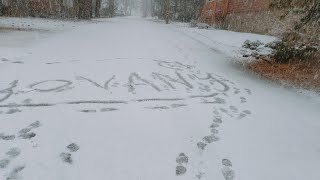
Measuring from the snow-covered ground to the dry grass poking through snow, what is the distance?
0.63 metres

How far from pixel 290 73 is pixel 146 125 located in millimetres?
4424

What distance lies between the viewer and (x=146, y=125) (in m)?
3.30

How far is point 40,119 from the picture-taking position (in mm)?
3203

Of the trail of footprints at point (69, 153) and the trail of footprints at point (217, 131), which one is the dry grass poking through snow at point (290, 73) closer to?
the trail of footprints at point (217, 131)

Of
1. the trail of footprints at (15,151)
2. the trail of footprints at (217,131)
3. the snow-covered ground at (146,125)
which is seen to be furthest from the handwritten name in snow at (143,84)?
the trail of footprints at (15,151)

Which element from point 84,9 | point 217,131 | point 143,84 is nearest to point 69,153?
point 217,131

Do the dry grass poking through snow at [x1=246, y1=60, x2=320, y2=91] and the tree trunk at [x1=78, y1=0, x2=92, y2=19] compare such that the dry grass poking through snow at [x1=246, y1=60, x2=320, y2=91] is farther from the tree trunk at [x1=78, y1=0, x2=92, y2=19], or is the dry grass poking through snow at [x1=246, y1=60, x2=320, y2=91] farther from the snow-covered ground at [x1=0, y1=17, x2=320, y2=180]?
the tree trunk at [x1=78, y1=0, x2=92, y2=19]

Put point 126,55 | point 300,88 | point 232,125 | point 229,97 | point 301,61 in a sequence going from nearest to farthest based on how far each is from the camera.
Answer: point 232,125
point 229,97
point 300,88
point 126,55
point 301,61

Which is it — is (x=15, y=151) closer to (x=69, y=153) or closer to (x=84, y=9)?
(x=69, y=153)

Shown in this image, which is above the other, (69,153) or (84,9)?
(84,9)

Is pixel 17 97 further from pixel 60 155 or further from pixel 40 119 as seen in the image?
pixel 60 155

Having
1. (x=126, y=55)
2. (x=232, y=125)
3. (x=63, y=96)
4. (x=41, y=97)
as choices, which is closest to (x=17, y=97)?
(x=41, y=97)

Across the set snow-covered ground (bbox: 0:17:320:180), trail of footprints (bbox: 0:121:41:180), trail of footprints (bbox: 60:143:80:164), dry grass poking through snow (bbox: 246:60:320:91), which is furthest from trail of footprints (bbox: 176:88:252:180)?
dry grass poking through snow (bbox: 246:60:320:91)

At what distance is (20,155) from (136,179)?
88 centimetres
